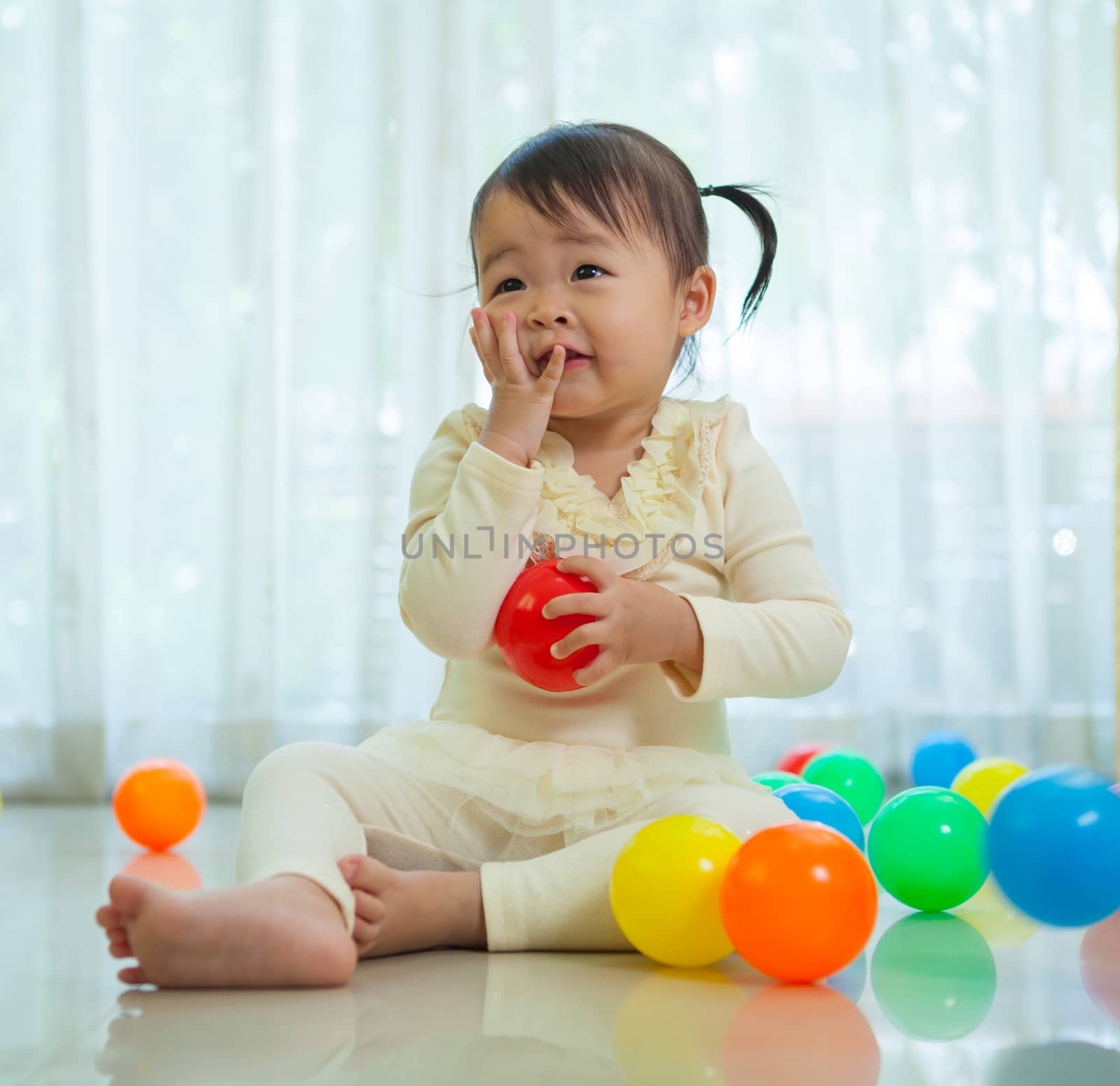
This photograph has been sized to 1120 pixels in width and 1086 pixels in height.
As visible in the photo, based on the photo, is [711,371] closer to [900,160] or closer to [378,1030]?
[900,160]

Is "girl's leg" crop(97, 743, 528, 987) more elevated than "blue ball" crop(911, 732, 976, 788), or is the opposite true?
"girl's leg" crop(97, 743, 528, 987)

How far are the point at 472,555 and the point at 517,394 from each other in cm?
15

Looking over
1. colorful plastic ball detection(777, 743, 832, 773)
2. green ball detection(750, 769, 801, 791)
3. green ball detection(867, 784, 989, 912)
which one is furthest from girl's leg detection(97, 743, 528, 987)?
colorful plastic ball detection(777, 743, 832, 773)

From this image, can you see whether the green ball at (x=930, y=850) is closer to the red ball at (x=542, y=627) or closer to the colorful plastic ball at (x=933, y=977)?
the colorful plastic ball at (x=933, y=977)

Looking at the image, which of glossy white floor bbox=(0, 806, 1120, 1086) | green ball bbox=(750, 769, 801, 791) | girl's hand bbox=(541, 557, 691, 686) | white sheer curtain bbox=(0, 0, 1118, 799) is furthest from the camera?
white sheer curtain bbox=(0, 0, 1118, 799)

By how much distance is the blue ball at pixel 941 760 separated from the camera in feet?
5.80

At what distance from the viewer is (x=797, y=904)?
818 mm

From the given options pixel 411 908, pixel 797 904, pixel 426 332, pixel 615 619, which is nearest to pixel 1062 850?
pixel 797 904

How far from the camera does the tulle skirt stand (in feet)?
3.45

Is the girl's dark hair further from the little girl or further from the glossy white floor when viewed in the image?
the glossy white floor

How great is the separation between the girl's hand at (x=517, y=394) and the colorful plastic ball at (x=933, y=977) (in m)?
0.51

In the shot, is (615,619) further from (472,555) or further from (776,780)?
(776,780)

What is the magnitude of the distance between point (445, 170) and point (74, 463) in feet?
2.52

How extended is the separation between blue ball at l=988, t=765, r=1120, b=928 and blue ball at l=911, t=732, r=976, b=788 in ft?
2.68
